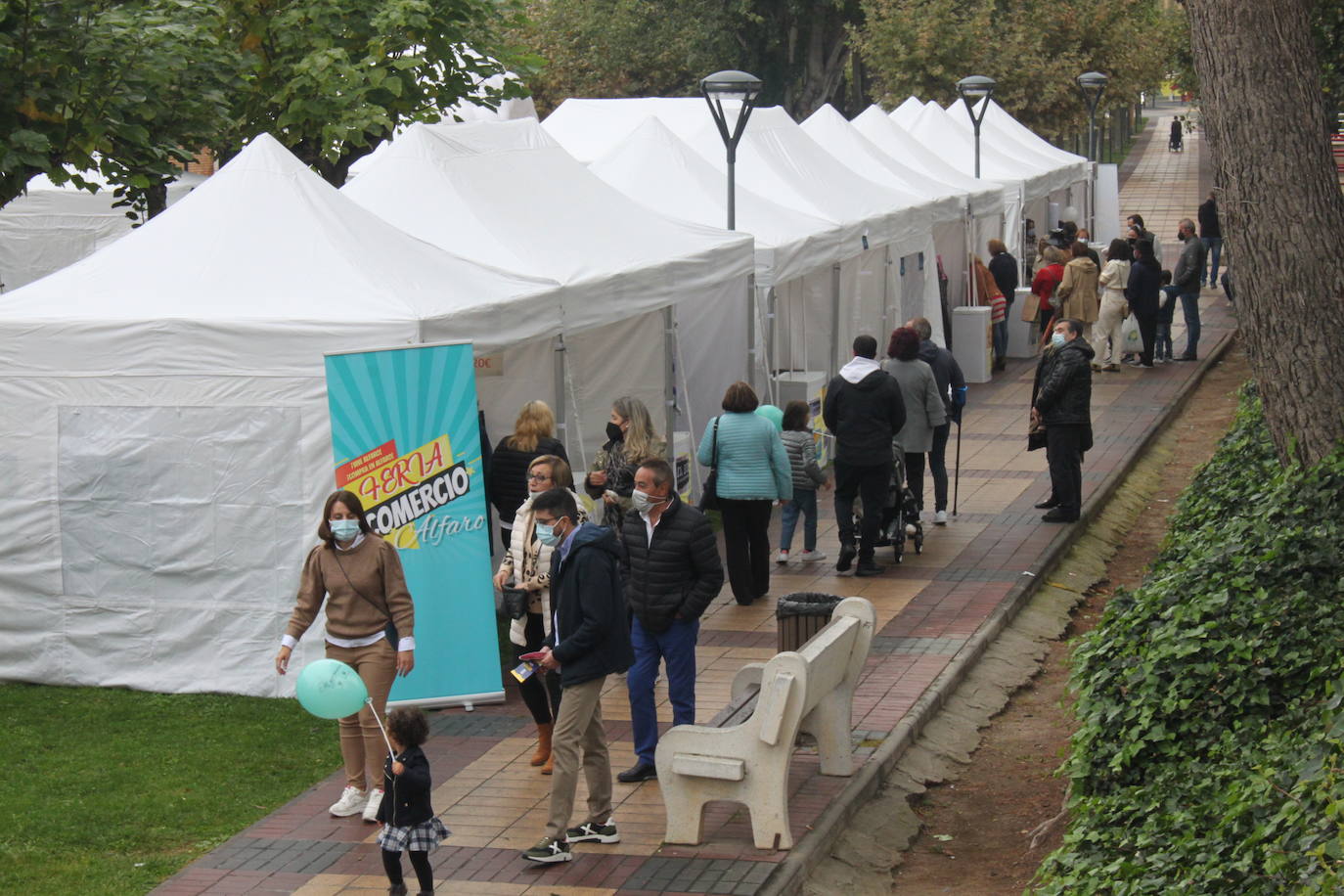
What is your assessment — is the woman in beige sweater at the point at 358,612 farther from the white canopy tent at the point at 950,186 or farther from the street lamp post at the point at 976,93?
the street lamp post at the point at 976,93

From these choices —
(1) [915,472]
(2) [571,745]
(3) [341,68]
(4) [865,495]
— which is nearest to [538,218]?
(4) [865,495]

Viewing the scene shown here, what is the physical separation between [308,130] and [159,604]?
27.4 ft

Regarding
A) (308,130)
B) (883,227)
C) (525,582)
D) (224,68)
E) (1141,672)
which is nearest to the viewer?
(1141,672)

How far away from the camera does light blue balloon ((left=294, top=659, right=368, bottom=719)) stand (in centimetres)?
684

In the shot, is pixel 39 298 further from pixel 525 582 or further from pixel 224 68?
pixel 224 68

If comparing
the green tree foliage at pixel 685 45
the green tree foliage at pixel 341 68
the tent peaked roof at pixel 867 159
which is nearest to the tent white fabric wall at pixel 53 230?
the green tree foliage at pixel 341 68

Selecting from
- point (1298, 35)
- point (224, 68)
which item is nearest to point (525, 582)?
point (1298, 35)

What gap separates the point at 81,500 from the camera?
1005 cm

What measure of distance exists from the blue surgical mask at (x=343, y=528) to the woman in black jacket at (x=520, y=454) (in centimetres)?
245

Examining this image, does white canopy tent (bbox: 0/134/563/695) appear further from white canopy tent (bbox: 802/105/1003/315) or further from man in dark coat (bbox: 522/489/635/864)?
white canopy tent (bbox: 802/105/1003/315)

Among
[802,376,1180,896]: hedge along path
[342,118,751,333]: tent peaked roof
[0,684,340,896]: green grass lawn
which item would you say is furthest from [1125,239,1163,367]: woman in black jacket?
[0,684,340,896]: green grass lawn

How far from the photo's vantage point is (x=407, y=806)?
6.80 metres

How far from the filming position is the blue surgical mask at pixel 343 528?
7.93 meters

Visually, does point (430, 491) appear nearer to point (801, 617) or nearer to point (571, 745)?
point (801, 617)
